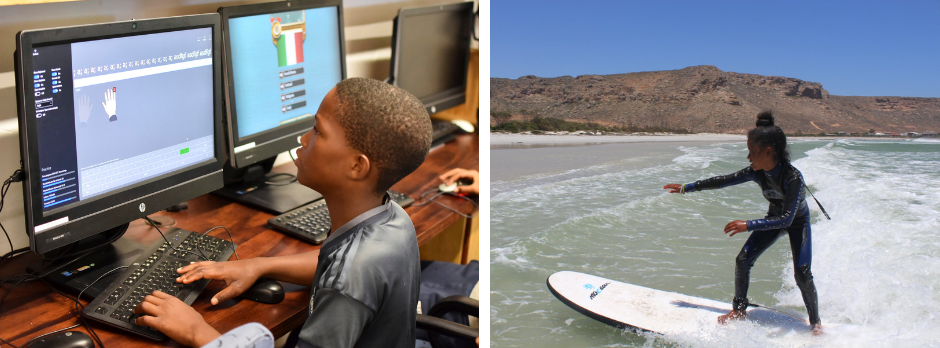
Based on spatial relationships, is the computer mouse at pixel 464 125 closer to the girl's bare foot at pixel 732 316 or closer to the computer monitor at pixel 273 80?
the computer monitor at pixel 273 80

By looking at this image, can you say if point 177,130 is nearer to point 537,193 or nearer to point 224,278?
point 224,278

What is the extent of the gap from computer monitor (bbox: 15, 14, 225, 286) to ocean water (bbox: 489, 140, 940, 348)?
0.65 metres

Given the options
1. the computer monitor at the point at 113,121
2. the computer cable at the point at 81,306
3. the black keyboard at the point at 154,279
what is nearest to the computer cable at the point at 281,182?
the computer monitor at the point at 113,121

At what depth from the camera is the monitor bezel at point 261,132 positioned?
1.41 metres

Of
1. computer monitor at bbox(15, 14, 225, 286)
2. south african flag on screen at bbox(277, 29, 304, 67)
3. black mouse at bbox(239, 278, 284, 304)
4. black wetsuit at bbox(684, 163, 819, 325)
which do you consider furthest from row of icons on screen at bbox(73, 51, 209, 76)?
black wetsuit at bbox(684, 163, 819, 325)

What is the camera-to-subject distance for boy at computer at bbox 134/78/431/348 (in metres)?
0.93

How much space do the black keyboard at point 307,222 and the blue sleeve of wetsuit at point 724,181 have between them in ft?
2.43

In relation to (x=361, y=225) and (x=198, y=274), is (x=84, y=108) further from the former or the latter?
(x=361, y=225)

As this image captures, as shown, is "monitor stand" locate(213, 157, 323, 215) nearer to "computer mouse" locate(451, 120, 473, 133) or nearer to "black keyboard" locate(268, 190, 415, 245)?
"black keyboard" locate(268, 190, 415, 245)

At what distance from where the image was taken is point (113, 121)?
3.79ft

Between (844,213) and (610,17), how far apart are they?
0.40m

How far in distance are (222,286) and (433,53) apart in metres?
1.19

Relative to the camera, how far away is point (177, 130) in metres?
1.29

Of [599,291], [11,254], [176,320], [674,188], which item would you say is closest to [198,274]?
[176,320]
